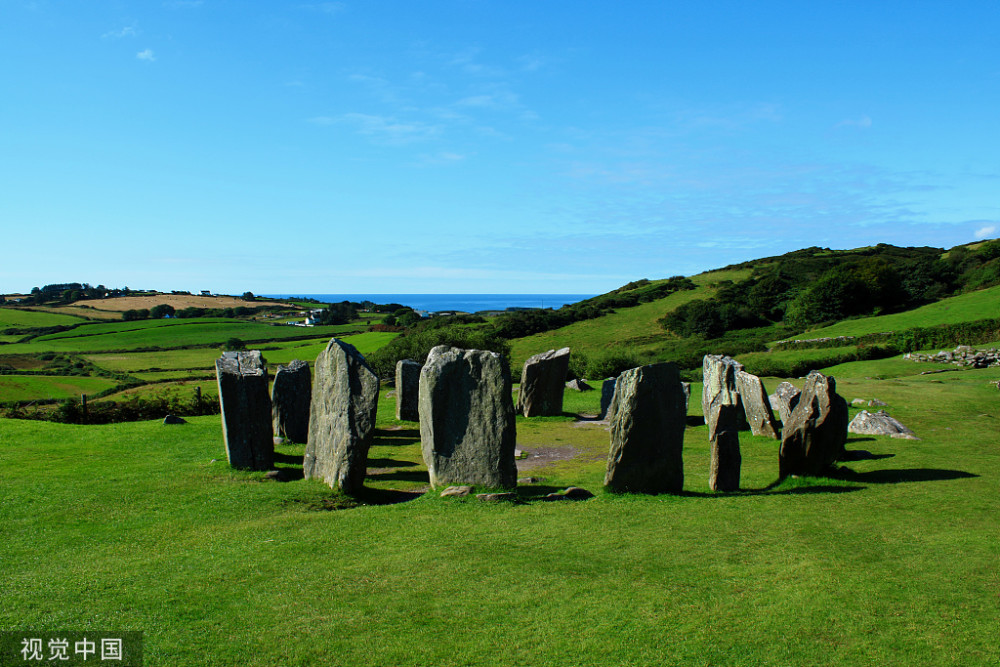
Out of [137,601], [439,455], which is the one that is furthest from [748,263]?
[137,601]

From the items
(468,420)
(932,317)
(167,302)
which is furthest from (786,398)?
(167,302)

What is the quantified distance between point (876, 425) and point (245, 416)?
1580 cm

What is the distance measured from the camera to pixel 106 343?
59375 millimetres

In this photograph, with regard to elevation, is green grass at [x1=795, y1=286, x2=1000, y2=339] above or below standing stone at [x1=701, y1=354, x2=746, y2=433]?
above

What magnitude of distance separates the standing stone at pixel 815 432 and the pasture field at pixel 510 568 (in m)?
0.36

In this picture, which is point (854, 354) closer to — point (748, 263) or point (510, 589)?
point (510, 589)

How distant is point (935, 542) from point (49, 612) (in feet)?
35.3

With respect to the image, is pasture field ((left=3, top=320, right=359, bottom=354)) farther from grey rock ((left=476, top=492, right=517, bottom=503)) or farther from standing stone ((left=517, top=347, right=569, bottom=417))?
grey rock ((left=476, top=492, right=517, bottom=503))

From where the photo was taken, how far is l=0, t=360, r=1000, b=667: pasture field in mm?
5820

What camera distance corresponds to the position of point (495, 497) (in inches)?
417

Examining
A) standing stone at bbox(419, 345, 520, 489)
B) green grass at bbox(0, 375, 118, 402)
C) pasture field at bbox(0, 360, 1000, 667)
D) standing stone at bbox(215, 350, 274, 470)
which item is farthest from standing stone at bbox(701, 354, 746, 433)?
green grass at bbox(0, 375, 118, 402)

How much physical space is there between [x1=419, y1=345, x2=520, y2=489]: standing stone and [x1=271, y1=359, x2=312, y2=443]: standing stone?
21.7 feet

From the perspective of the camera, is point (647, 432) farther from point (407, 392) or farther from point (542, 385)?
point (407, 392)

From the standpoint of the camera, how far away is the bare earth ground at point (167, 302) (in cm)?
8369
